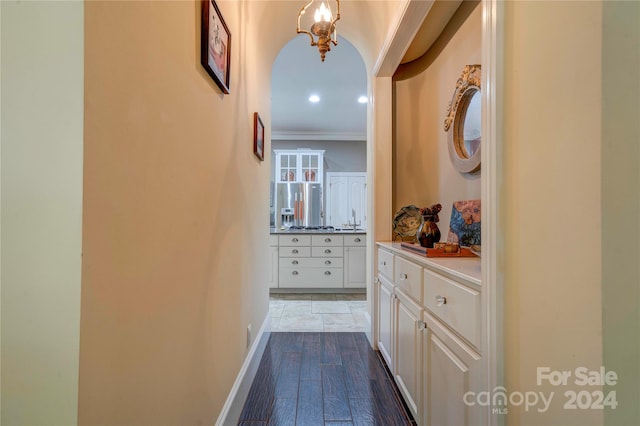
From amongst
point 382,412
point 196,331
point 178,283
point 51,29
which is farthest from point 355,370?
point 51,29

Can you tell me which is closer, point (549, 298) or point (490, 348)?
point (549, 298)

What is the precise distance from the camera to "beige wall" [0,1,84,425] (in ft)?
1.64

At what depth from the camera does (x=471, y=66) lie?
1.62m

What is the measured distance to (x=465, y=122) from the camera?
1.76 meters

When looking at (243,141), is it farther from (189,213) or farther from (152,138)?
(152,138)

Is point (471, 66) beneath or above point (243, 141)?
above

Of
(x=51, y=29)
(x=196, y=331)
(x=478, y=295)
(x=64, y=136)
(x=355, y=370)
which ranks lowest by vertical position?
(x=355, y=370)

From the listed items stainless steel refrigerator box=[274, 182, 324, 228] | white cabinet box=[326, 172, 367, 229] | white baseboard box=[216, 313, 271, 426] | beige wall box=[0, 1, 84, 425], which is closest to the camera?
beige wall box=[0, 1, 84, 425]

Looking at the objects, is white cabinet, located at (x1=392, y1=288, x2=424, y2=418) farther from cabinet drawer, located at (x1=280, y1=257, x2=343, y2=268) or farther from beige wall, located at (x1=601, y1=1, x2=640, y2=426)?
cabinet drawer, located at (x1=280, y1=257, x2=343, y2=268)

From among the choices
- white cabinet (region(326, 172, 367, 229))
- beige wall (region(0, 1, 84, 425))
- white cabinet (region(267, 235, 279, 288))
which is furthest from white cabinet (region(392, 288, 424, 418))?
white cabinet (region(326, 172, 367, 229))

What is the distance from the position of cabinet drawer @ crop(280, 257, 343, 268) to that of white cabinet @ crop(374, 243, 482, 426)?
84.3 inches

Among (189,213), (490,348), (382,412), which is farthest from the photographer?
(382,412)

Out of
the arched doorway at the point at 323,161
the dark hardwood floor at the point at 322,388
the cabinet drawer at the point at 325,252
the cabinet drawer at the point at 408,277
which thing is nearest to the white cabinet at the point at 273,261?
the arched doorway at the point at 323,161

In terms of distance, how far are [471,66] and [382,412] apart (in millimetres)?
1989
